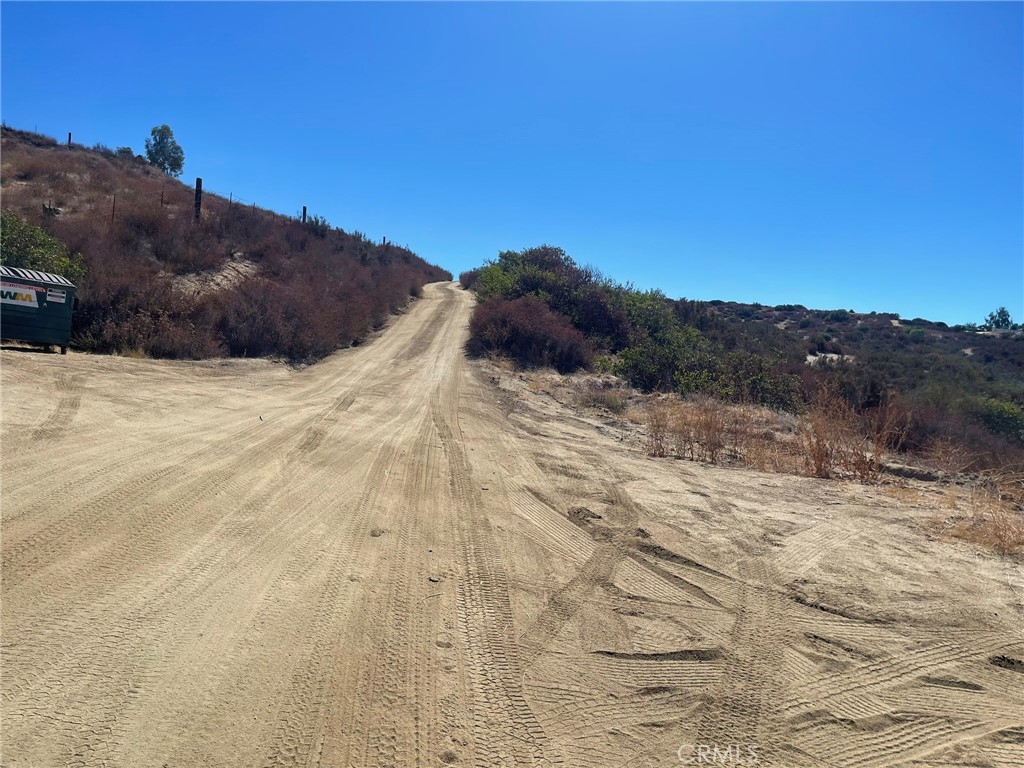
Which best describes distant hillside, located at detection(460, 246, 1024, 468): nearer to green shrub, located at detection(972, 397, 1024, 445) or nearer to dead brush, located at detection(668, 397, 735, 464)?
green shrub, located at detection(972, 397, 1024, 445)

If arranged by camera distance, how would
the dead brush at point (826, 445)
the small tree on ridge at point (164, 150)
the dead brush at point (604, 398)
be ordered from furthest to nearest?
the small tree on ridge at point (164, 150) < the dead brush at point (604, 398) < the dead brush at point (826, 445)

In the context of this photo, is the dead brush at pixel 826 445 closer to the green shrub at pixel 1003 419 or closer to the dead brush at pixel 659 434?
the dead brush at pixel 659 434

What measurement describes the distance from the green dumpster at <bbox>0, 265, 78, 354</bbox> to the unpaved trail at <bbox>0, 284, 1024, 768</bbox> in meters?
5.09

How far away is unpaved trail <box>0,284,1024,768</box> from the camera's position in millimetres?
2965

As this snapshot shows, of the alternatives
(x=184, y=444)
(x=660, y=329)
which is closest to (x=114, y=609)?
(x=184, y=444)

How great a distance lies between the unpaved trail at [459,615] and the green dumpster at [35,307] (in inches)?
200

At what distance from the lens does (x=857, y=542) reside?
6.07 meters

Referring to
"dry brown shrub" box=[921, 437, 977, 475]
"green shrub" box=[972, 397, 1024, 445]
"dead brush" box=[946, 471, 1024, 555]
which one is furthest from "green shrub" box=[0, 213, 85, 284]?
"green shrub" box=[972, 397, 1024, 445]

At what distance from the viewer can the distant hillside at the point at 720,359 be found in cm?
1559

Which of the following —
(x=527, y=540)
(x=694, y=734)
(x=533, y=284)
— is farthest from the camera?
(x=533, y=284)

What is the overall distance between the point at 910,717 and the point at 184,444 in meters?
7.60

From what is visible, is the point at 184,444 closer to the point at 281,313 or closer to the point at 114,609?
the point at 114,609

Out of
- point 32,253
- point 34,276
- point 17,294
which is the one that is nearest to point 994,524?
point 17,294

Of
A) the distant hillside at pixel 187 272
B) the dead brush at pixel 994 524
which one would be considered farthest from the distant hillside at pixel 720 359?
the distant hillside at pixel 187 272
